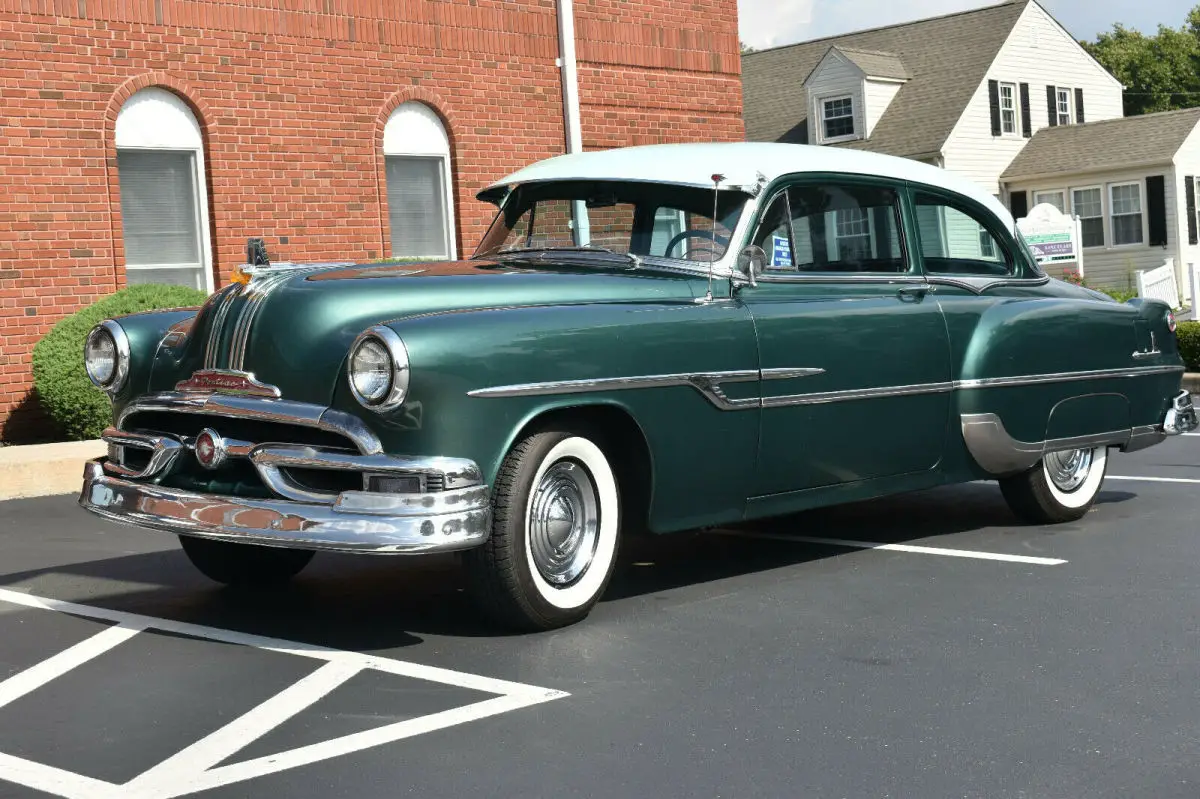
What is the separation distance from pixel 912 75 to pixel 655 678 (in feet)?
119

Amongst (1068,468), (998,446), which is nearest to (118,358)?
(998,446)

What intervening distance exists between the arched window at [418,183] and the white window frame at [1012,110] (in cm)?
2569

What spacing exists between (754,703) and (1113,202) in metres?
35.3

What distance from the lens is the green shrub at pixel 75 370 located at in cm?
1156

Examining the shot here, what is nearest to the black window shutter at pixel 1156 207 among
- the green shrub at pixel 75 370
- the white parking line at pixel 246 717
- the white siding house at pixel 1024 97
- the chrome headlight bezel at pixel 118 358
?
the white siding house at pixel 1024 97

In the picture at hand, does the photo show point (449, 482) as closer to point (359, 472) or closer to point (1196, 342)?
point (359, 472)

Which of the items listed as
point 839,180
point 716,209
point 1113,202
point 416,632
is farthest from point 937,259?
point 1113,202

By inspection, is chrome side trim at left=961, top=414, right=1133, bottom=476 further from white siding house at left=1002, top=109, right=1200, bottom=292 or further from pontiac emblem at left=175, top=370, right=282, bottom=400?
white siding house at left=1002, top=109, right=1200, bottom=292

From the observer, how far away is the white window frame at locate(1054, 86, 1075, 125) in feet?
132

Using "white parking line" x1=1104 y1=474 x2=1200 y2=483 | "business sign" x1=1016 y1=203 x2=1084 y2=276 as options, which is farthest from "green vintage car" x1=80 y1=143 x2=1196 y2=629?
"business sign" x1=1016 y1=203 x2=1084 y2=276

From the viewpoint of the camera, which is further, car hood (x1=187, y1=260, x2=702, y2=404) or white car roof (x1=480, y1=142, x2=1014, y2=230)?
white car roof (x1=480, y1=142, x2=1014, y2=230)

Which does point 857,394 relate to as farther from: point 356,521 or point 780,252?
point 356,521

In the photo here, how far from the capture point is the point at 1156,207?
36219mm

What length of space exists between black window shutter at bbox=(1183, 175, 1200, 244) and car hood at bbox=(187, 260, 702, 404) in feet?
109
